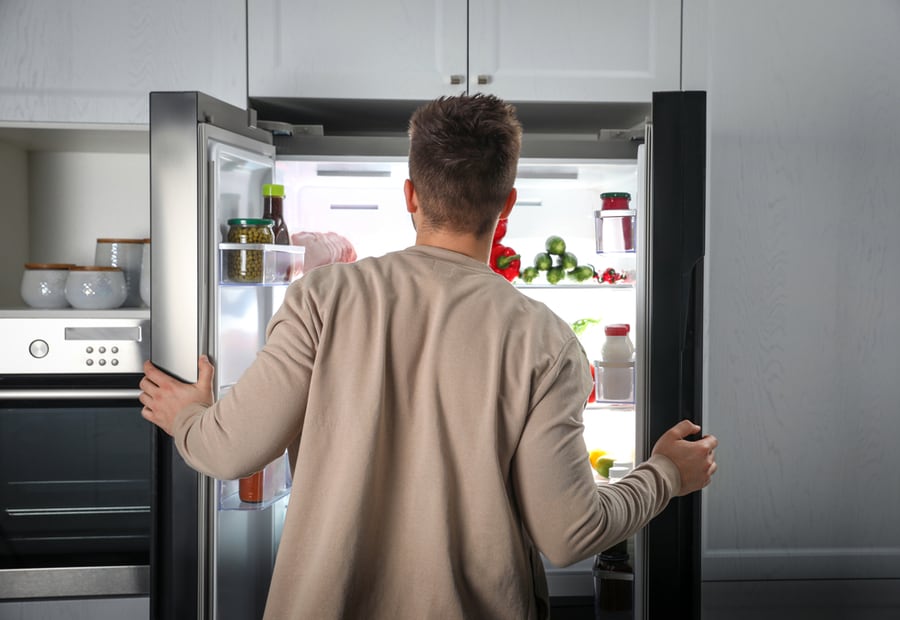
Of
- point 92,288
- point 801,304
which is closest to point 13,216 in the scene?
point 92,288

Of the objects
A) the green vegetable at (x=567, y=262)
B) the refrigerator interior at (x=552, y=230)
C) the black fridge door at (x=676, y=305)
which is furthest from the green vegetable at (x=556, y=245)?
the black fridge door at (x=676, y=305)

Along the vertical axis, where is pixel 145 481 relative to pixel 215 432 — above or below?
below

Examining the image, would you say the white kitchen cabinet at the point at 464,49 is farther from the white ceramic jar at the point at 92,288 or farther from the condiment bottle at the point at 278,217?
the white ceramic jar at the point at 92,288

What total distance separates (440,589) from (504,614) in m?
0.11

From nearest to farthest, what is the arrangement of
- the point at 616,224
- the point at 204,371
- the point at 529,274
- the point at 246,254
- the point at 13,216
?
1. the point at 204,371
2. the point at 246,254
3. the point at 616,224
4. the point at 529,274
5. the point at 13,216

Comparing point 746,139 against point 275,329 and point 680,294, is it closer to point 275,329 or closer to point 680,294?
Result: point 680,294

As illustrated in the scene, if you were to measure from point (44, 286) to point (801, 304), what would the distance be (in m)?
1.92

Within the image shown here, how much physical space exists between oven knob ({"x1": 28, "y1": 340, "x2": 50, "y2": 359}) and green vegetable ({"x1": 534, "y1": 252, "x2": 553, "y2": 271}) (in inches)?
48.0

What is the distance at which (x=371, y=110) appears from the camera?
2.14 m

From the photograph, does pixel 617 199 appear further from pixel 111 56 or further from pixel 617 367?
pixel 111 56

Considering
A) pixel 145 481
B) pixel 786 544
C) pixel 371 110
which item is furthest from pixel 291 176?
pixel 786 544

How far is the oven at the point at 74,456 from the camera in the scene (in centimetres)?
183

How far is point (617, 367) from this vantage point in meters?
1.93

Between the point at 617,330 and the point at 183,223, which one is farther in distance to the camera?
the point at 617,330
